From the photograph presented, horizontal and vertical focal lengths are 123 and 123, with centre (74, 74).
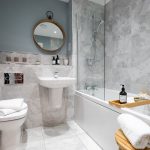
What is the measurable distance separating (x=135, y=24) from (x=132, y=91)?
3.57ft

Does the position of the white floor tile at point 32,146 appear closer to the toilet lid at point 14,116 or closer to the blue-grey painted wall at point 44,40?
the toilet lid at point 14,116

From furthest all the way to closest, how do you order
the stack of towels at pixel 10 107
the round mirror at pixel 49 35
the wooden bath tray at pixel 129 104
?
1. the round mirror at pixel 49 35
2. the stack of towels at pixel 10 107
3. the wooden bath tray at pixel 129 104

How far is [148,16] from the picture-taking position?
1779 mm

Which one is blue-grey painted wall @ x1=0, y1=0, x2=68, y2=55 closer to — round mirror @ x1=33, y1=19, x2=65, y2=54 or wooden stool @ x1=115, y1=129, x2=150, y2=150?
round mirror @ x1=33, y1=19, x2=65, y2=54

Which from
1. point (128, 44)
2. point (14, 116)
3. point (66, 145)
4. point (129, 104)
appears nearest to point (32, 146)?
point (66, 145)

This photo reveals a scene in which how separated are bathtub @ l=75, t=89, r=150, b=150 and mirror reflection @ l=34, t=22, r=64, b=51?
1.03 m

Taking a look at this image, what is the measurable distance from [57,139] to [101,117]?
0.70 meters

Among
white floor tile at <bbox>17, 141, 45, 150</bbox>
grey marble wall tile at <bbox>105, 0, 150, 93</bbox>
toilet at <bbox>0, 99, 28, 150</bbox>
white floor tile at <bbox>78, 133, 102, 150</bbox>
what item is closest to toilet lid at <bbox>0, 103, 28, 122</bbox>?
toilet at <bbox>0, 99, 28, 150</bbox>

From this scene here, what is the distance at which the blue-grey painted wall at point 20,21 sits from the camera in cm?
202

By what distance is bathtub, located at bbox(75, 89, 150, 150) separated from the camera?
1.20 metres

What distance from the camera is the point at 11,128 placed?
1271 millimetres

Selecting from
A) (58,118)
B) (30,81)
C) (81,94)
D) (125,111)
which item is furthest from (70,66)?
(125,111)

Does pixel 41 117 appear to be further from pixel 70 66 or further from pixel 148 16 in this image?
pixel 148 16

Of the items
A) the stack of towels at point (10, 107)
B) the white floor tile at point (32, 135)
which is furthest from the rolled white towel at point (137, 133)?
the white floor tile at point (32, 135)
